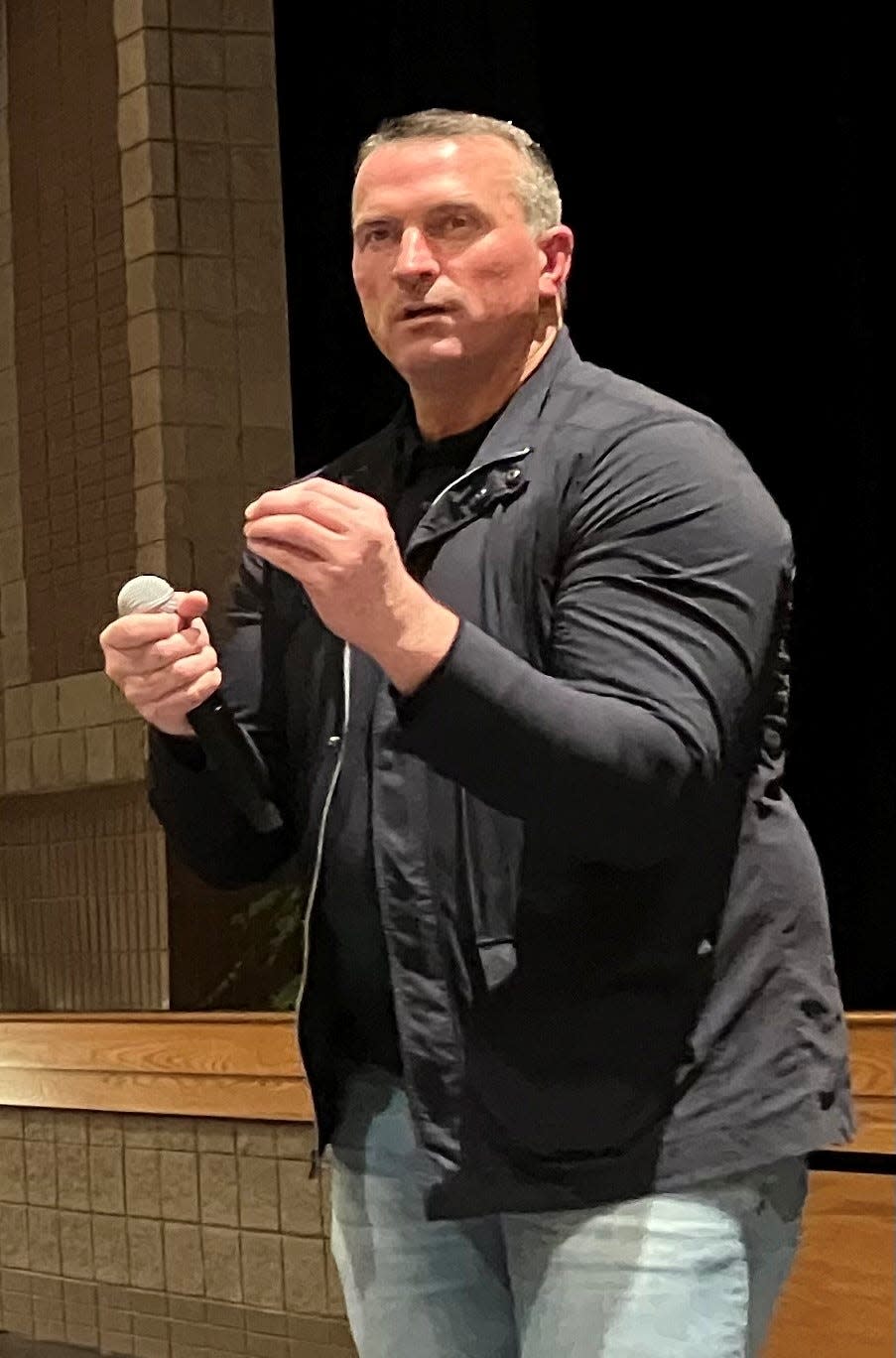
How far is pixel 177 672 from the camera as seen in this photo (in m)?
1.03

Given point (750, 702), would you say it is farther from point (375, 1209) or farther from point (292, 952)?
point (292, 952)

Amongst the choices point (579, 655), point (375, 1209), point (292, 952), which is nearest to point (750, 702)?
point (579, 655)

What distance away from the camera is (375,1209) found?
104cm

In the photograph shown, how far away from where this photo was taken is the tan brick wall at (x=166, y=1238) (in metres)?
2.36

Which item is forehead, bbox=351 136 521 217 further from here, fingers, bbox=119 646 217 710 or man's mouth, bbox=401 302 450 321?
fingers, bbox=119 646 217 710

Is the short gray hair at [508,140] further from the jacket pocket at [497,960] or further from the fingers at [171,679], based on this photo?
the jacket pocket at [497,960]

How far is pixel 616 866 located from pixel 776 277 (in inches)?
44.8

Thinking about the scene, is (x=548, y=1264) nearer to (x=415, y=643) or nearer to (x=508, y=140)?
(x=415, y=643)

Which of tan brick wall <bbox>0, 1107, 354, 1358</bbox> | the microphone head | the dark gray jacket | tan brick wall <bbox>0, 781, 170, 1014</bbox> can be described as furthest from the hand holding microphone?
tan brick wall <bbox>0, 781, 170, 1014</bbox>

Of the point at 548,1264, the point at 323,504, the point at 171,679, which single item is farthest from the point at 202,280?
the point at 548,1264

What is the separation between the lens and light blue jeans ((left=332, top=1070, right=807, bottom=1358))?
0.93 metres

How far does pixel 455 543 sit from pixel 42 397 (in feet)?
6.29

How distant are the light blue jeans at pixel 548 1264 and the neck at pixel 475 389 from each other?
1.31 feet

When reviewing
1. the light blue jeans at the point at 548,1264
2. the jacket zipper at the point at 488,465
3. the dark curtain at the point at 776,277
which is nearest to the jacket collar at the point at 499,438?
the jacket zipper at the point at 488,465
